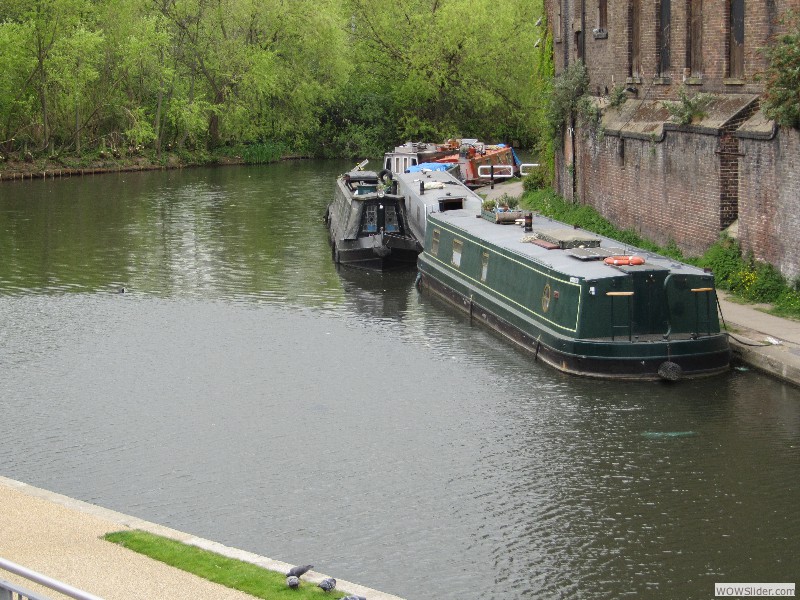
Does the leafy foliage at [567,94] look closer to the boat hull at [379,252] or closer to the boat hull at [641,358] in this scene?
the boat hull at [379,252]

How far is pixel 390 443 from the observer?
1877 centimetres

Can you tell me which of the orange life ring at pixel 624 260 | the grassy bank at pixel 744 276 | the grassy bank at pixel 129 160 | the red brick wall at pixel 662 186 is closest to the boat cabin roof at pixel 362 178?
the red brick wall at pixel 662 186

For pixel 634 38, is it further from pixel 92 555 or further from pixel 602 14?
pixel 92 555

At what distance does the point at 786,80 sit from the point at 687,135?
191 inches

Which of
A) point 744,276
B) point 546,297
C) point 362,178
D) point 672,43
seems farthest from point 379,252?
point 546,297

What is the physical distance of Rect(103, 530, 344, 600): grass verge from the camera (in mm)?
11953

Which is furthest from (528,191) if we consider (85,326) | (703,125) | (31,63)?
(31,63)

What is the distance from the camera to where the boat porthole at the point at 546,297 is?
75.3 ft

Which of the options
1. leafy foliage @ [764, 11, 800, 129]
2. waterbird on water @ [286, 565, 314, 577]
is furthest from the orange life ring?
waterbird on water @ [286, 565, 314, 577]

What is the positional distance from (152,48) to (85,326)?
42.2 metres

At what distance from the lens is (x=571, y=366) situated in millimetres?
21922

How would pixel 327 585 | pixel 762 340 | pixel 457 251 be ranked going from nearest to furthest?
1. pixel 327 585
2. pixel 762 340
3. pixel 457 251

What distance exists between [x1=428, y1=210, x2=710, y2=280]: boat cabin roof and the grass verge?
10468mm

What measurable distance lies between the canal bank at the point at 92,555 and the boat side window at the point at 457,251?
595 inches
